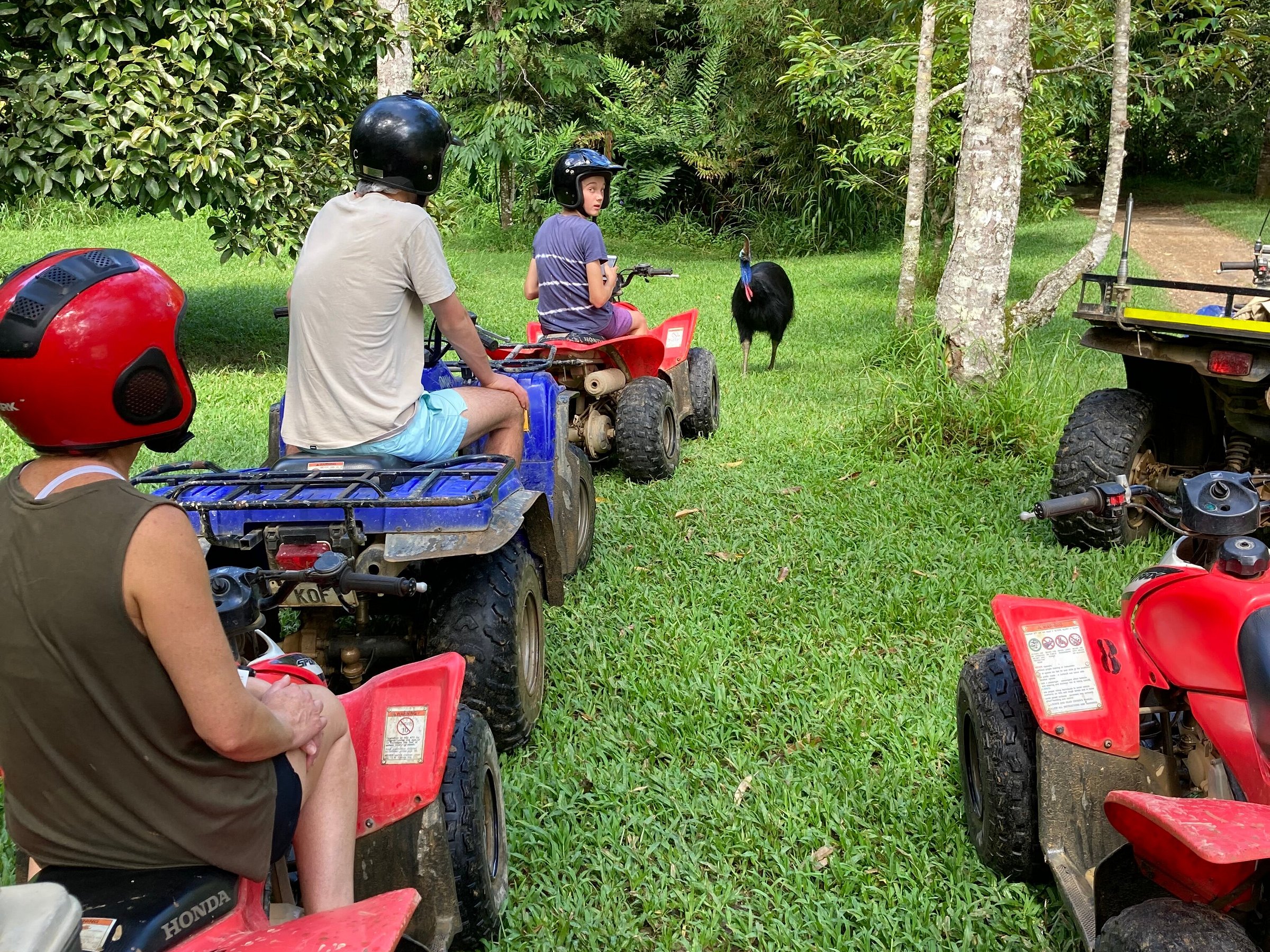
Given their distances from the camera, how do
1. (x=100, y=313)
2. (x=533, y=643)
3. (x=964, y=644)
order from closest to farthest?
(x=100, y=313) < (x=533, y=643) < (x=964, y=644)

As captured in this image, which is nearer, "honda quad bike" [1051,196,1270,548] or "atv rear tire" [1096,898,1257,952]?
"atv rear tire" [1096,898,1257,952]

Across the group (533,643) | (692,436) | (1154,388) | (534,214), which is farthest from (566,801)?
(534,214)

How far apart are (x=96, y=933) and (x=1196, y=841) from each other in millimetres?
1723

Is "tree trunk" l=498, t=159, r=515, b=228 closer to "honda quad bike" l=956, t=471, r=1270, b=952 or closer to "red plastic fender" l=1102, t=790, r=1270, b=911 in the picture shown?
"honda quad bike" l=956, t=471, r=1270, b=952

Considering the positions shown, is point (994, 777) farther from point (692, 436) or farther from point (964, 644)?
point (692, 436)

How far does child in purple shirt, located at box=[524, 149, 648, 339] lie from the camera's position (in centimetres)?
614

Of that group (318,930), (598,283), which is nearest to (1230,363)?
(598,283)

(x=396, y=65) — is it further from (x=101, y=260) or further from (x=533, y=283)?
(x=101, y=260)

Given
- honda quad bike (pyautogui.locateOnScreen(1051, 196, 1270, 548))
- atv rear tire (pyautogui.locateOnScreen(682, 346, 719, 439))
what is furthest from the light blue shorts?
atv rear tire (pyautogui.locateOnScreen(682, 346, 719, 439))

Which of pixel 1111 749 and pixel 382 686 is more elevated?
pixel 382 686

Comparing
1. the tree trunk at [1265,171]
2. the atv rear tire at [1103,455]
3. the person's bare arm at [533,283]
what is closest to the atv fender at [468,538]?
the atv rear tire at [1103,455]

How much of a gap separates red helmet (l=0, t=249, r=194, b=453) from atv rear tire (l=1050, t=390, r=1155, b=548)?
4151 mm

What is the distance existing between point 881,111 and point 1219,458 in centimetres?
987

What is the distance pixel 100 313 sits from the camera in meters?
1.67
